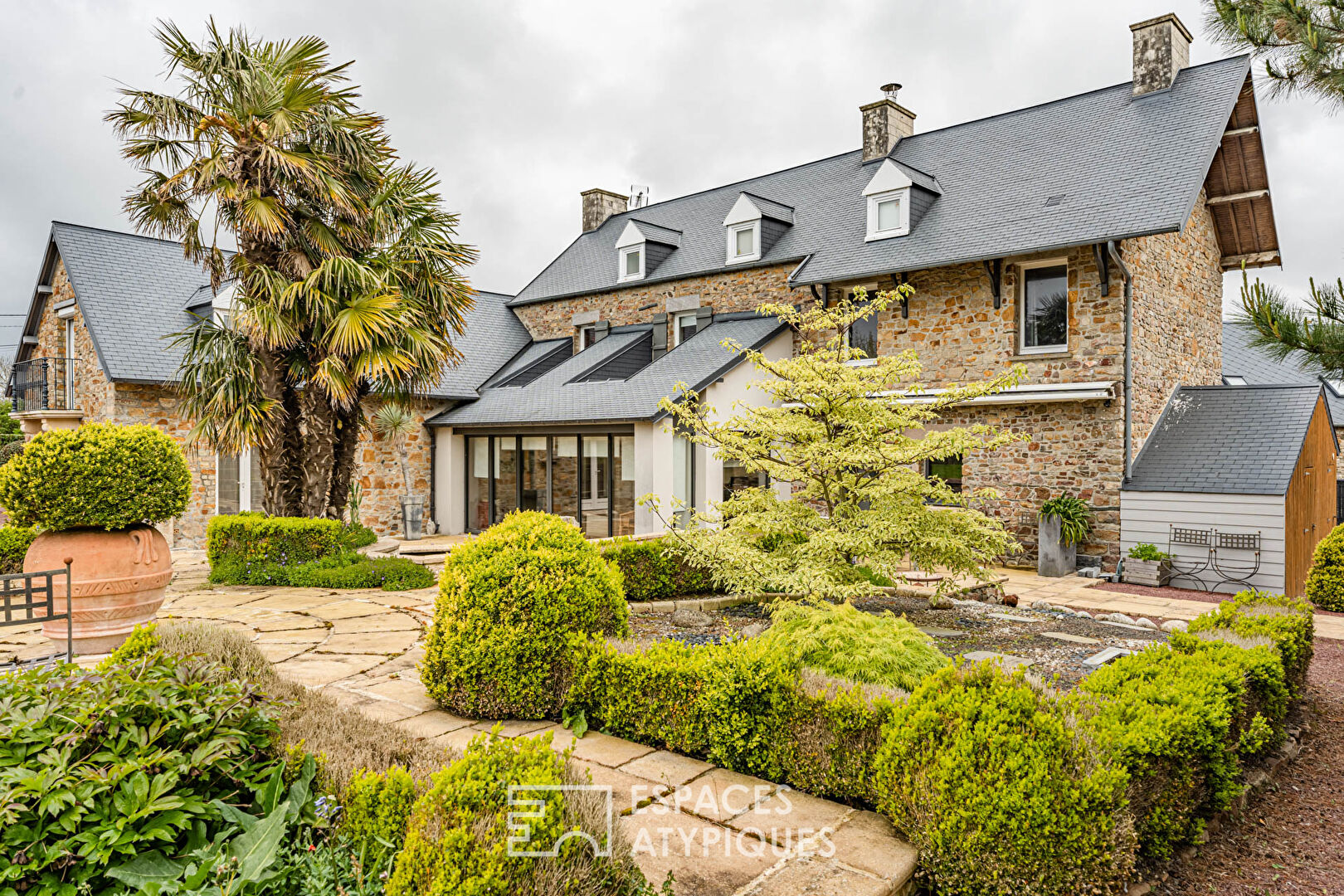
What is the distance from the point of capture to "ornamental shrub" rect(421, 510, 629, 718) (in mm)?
4824

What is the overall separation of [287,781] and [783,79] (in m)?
17.9

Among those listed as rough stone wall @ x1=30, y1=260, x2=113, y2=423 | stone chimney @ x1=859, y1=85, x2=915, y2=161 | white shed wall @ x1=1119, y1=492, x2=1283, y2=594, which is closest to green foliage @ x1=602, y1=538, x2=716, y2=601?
white shed wall @ x1=1119, y1=492, x2=1283, y2=594

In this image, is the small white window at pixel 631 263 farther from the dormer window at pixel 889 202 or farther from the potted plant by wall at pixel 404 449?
the potted plant by wall at pixel 404 449

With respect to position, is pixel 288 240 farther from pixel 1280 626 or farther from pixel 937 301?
pixel 1280 626

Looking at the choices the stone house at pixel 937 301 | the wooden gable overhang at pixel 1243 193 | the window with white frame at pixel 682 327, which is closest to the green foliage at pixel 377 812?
the stone house at pixel 937 301

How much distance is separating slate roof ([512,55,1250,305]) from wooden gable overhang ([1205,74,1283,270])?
2.86ft

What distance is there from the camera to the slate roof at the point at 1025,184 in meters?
12.1

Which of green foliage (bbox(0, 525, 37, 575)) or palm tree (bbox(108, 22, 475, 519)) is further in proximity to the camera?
palm tree (bbox(108, 22, 475, 519))

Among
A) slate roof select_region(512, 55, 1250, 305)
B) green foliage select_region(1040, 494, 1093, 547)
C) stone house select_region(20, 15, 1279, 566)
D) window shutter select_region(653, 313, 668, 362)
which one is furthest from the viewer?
window shutter select_region(653, 313, 668, 362)

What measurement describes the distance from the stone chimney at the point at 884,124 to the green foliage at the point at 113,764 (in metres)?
17.5

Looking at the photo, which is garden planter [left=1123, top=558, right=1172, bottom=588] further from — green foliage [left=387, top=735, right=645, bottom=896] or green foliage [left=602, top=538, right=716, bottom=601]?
green foliage [left=387, top=735, right=645, bottom=896]

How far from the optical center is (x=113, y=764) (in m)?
2.66

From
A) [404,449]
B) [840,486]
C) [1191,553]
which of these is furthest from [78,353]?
[1191,553]

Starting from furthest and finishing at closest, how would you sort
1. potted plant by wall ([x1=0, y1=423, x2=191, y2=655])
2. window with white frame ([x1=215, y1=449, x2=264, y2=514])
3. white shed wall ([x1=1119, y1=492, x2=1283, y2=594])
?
window with white frame ([x1=215, y1=449, x2=264, y2=514])
white shed wall ([x1=1119, y1=492, x2=1283, y2=594])
potted plant by wall ([x1=0, y1=423, x2=191, y2=655])
